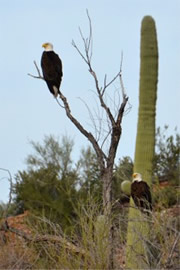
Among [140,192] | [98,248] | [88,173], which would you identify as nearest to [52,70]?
[140,192]

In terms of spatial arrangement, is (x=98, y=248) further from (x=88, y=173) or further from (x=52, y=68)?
(x=88, y=173)

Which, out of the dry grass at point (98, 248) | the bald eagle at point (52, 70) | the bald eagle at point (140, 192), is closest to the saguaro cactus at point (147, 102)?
the bald eagle at point (140, 192)

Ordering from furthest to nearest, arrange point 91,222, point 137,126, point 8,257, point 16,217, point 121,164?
point 16,217 → point 121,164 → point 137,126 → point 8,257 → point 91,222

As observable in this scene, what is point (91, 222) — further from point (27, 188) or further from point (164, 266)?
point (27, 188)

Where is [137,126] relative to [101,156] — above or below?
above

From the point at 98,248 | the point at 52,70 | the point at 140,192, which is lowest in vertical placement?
the point at 98,248

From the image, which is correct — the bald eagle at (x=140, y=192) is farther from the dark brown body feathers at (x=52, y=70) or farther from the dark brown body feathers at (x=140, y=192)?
the dark brown body feathers at (x=52, y=70)

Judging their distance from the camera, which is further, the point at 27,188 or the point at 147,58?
the point at 27,188

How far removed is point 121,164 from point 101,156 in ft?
24.9

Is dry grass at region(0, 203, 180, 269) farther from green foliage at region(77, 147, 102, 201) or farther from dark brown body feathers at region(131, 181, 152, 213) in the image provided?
green foliage at region(77, 147, 102, 201)

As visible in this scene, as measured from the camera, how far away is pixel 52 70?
9.42 meters

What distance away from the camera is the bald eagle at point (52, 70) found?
938cm

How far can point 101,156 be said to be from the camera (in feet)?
26.0

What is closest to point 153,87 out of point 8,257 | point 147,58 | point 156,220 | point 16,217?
point 147,58
